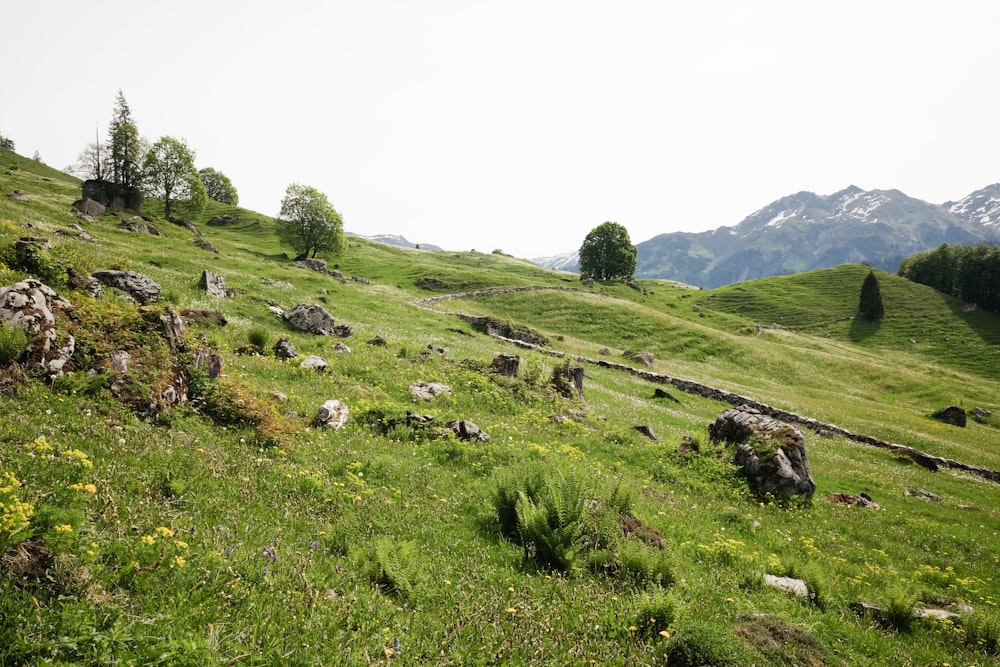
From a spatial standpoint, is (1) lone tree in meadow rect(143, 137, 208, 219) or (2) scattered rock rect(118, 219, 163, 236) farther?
(1) lone tree in meadow rect(143, 137, 208, 219)

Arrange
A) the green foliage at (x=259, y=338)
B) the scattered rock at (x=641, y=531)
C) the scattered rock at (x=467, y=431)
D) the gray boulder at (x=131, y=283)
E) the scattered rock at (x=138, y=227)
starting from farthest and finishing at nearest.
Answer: the scattered rock at (x=138, y=227)
the gray boulder at (x=131, y=283)
the green foliage at (x=259, y=338)
the scattered rock at (x=467, y=431)
the scattered rock at (x=641, y=531)

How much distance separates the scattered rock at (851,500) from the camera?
60.7 ft

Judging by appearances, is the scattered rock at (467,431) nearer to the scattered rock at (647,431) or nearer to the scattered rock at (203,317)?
the scattered rock at (647,431)

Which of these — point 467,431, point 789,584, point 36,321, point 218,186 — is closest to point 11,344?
point 36,321

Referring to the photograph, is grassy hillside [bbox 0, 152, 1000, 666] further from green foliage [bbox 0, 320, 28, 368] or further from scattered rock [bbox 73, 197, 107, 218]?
scattered rock [bbox 73, 197, 107, 218]

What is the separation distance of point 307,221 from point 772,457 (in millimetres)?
83860

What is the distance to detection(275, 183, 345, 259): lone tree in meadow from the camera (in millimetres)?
82438

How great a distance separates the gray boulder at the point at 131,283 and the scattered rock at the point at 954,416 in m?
68.1

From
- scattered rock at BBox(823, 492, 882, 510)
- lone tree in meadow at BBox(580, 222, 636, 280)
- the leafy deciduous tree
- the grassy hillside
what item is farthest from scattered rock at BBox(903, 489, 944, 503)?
the leafy deciduous tree

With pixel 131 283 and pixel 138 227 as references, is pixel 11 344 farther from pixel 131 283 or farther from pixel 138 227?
pixel 138 227

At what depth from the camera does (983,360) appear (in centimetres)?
8631

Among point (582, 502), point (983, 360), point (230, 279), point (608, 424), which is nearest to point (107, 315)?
point (582, 502)

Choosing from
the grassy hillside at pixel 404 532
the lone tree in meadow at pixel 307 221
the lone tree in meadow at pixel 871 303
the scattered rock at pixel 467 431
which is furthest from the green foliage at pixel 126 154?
the lone tree in meadow at pixel 871 303

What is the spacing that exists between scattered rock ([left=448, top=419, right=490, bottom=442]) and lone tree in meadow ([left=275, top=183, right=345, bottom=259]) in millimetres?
78889
